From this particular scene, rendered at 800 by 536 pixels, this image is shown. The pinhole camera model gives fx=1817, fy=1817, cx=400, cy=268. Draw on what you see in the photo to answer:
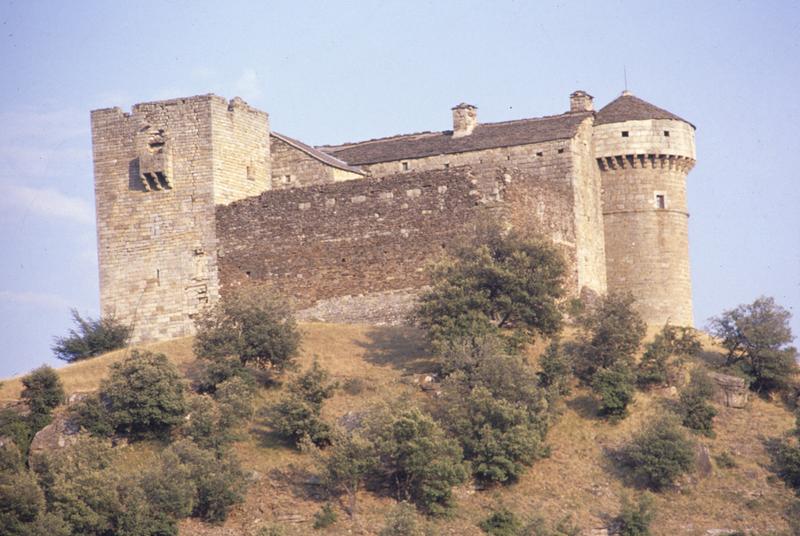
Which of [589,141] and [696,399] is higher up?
[589,141]

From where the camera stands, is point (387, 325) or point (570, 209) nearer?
point (387, 325)

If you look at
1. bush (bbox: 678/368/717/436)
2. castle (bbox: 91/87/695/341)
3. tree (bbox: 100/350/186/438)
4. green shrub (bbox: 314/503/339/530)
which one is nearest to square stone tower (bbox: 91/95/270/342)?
castle (bbox: 91/87/695/341)

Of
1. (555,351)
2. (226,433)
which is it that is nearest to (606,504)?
(555,351)

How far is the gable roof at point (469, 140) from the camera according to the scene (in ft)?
222

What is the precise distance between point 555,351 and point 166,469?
44.7 feet

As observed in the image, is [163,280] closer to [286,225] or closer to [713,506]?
[286,225]

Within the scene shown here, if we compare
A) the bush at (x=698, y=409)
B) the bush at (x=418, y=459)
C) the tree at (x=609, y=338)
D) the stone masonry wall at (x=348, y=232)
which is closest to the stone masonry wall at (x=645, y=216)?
the stone masonry wall at (x=348, y=232)

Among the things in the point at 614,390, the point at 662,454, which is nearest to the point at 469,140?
the point at 614,390

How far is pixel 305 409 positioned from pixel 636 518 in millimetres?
10063

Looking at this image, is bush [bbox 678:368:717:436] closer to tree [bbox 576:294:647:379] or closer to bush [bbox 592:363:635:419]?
bush [bbox 592:363:635:419]

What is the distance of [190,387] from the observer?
5581cm

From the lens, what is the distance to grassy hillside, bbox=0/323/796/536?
1949 inches

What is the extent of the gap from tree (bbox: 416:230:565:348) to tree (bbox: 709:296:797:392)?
625 cm

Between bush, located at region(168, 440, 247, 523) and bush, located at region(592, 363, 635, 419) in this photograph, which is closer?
bush, located at region(168, 440, 247, 523)
